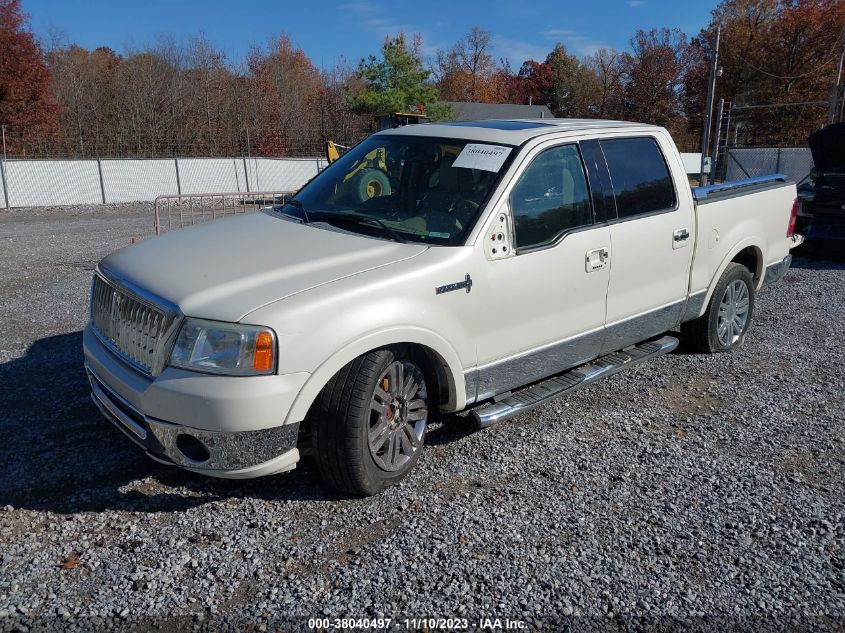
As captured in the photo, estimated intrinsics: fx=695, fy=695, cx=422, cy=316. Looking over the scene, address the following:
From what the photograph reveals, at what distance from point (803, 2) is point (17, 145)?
172ft

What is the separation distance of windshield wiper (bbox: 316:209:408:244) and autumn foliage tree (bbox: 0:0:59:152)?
110 ft

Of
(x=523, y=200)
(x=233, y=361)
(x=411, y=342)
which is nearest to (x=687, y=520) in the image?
(x=411, y=342)

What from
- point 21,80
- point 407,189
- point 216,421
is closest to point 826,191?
point 407,189

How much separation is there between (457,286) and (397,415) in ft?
2.52

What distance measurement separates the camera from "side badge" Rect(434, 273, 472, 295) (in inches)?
145

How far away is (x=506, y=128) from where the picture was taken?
4.71m

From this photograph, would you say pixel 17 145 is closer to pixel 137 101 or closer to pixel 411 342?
pixel 137 101

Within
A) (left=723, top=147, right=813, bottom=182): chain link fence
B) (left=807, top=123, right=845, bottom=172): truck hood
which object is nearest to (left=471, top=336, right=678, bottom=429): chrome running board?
(left=807, top=123, right=845, bottom=172): truck hood

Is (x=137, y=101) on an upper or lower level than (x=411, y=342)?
upper

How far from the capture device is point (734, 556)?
329 cm

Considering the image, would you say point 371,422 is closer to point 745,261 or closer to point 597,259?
point 597,259

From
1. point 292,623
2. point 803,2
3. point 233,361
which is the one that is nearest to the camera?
point 292,623

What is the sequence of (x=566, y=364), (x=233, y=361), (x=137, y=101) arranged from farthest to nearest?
(x=137, y=101)
(x=566, y=364)
(x=233, y=361)

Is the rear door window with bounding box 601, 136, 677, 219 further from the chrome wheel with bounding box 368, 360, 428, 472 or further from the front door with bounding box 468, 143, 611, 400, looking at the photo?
the chrome wheel with bounding box 368, 360, 428, 472
